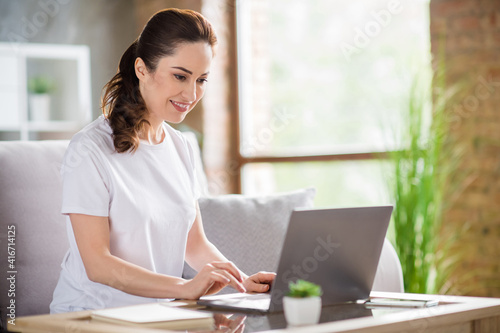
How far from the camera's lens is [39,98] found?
16.2ft

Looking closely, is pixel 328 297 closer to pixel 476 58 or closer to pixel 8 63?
Result: pixel 476 58

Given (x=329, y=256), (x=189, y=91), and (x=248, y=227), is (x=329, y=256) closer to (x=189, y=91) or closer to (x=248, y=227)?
(x=189, y=91)

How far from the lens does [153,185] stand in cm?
190

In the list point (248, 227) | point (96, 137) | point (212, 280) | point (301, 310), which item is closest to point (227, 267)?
point (212, 280)

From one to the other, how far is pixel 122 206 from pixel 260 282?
40cm

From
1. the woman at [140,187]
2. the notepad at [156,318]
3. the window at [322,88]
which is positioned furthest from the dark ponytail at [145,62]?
the window at [322,88]

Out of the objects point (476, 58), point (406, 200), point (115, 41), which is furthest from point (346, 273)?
point (115, 41)

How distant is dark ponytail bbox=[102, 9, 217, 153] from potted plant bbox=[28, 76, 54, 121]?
311 centimetres

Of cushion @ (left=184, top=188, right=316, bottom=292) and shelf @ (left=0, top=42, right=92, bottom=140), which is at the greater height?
shelf @ (left=0, top=42, right=92, bottom=140)

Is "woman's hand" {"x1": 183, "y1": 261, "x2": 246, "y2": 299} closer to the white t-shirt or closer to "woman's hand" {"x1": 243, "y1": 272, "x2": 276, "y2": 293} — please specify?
"woman's hand" {"x1": 243, "y1": 272, "x2": 276, "y2": 293}

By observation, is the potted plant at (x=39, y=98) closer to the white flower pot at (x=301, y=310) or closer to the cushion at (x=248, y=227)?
the cushion at (x=248, y=227)

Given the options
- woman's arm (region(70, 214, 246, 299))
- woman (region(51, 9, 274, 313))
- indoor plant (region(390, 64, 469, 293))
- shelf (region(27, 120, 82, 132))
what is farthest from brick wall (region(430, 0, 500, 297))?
shelf (region(27, 120, 82, 132))

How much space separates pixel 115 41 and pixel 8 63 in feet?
2.85

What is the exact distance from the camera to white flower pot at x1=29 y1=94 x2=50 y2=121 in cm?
490
